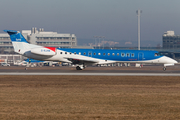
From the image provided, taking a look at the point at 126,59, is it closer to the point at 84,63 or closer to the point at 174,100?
the point at 84,63

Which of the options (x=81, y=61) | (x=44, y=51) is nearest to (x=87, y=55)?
(x=81, y=61)

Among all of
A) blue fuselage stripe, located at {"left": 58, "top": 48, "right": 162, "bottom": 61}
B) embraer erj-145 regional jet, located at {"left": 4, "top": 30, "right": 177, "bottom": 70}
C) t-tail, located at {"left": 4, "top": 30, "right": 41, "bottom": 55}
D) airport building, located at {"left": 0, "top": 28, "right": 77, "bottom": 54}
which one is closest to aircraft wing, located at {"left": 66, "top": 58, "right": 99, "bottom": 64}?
embraer erj-145 regional jet, located at {"left": 4, "top": 30, "right": 177, "bottom": 70}

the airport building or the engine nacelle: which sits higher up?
the airport building

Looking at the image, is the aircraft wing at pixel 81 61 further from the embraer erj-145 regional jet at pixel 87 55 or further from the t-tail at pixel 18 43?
the t-tail at pixel 18 43

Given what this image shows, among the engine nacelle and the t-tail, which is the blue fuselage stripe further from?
the t-tail

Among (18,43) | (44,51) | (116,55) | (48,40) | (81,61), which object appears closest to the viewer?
(81,61)

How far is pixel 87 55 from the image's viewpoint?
144 feet

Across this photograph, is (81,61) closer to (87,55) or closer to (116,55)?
(87,55)

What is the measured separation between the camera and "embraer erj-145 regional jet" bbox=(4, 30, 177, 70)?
144 feet

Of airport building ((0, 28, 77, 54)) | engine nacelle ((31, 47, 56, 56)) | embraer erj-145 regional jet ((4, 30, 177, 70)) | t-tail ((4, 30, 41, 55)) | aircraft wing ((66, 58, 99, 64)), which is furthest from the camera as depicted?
airport building ((0, 28, 77, 54))

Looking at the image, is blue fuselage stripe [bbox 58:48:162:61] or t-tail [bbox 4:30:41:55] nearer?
blue fuselage stripe [bbox 58:48:162:61]

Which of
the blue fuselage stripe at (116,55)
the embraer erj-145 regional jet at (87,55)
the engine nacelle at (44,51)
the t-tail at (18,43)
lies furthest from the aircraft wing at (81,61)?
the t-tail at (18,43)

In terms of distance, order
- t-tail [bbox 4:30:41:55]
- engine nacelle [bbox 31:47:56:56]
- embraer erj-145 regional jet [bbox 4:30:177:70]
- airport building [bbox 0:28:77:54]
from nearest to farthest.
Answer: embraer erj-145 regional jet [bbox 4:30:177:70], engine nacelle [bbox 31:47:56:56], t-tail [bbox 4:30:41:55], airport building [bbox 0:28:77:54]

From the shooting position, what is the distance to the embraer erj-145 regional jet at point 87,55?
144ft
